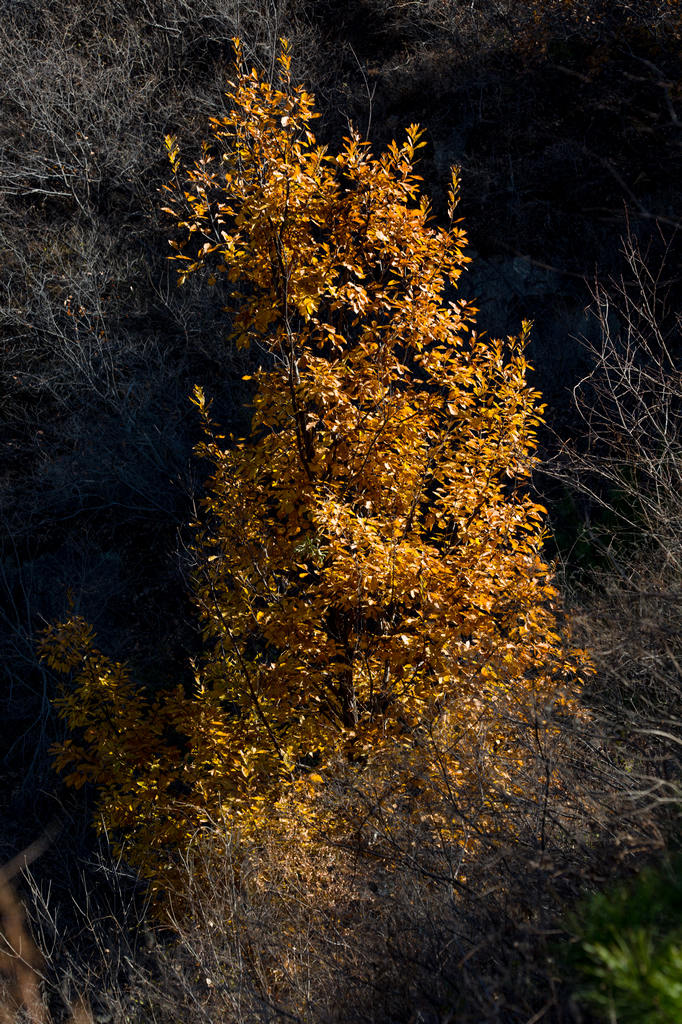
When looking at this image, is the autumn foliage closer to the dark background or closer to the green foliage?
the green foliage

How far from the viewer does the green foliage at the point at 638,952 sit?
6.18 ft

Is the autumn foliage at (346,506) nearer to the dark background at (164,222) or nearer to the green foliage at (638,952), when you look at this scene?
the green foliage at (638,952)

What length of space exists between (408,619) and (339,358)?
2170 mm

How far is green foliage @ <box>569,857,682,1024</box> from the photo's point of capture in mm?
1884

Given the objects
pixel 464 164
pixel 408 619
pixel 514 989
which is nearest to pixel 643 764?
pixel 514 989

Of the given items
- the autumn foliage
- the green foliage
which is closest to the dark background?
the autumn foliage

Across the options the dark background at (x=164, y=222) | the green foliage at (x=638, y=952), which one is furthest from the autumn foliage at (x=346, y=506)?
the dark background at (x=164, y=222)

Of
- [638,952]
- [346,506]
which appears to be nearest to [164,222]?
[346,506]

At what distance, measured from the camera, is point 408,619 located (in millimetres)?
5691

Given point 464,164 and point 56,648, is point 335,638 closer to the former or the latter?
point 56,648

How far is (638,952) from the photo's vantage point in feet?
6.53

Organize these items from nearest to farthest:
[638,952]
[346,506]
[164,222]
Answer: [638,952], [346,506], [164,222]

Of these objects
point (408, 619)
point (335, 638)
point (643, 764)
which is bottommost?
point (335, 638)

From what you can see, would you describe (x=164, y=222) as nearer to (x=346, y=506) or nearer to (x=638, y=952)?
(x=346, y=506)
